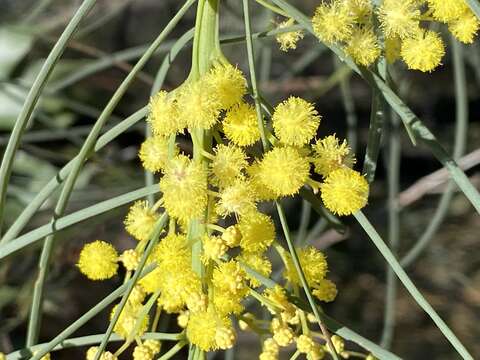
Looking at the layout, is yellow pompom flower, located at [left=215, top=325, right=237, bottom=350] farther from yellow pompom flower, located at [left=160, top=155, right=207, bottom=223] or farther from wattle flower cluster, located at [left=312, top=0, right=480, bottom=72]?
wattle flower cluster, located at [left=312, top=0, right=480, bottom=72]

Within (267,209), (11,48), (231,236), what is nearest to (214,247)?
(231,236)

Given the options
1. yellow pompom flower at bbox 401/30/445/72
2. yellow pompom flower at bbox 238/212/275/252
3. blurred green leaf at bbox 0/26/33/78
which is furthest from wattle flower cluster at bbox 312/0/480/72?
blurred green leaf at bbox 0/26/33/78

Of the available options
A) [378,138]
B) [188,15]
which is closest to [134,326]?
[378,138]

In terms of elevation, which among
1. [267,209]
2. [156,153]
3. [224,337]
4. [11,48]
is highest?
[11,48]

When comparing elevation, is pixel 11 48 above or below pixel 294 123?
above

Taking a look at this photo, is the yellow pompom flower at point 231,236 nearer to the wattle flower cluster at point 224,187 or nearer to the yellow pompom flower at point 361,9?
the wattle flower cluster at point 224,187

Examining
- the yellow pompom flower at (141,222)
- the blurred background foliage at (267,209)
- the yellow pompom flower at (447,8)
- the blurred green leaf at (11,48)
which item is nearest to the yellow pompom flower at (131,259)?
the yellow pompom flower at (141,222)

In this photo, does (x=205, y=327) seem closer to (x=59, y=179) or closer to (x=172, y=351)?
(x=172, y=351)
